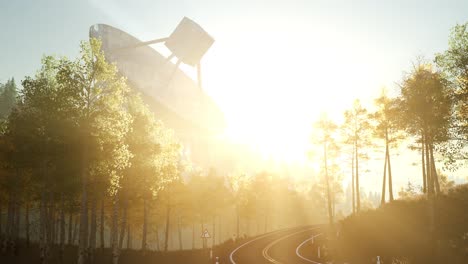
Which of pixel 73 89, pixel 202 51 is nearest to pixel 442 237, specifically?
pixel 73 89

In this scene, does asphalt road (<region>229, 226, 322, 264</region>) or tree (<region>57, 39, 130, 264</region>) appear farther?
asphalt road (<region>229, 226, 322, 264</region>)

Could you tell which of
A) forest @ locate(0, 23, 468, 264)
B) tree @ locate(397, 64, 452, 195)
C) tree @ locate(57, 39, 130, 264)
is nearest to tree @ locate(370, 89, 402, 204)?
forest @ locate(0, 23, 468, 264)

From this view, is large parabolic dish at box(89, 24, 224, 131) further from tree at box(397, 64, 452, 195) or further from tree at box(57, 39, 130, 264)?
tree at box(397, 64, 452, 195)

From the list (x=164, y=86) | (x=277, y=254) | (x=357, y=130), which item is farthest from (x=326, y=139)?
(x=164, y=86)

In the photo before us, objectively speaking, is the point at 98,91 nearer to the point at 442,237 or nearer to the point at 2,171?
the point at 2,171

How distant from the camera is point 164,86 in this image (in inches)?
3782

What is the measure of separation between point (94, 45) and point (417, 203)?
2891 centimetres

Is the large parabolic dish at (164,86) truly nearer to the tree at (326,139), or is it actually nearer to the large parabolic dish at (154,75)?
the large parabolic dish at (154,75)

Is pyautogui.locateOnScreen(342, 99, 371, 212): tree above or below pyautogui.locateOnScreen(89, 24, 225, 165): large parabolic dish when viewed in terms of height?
below

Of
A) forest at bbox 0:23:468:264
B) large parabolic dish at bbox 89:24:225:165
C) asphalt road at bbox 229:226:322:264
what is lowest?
asphalt road at bbox 229:226:322:264

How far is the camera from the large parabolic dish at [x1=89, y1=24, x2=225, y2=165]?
85.8 metres

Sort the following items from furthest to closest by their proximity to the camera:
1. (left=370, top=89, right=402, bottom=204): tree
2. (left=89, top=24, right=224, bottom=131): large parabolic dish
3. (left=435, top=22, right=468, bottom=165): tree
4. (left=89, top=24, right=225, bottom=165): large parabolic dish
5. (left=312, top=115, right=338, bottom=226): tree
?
(left=89, top=24, right=225, bottom=165): large parabolic dish → (left=89, top=24, right=224, bottom=131): large parabolic dish → (left=312, top=115, right=338, bottom=226): tree → (left=370, top=89, right=402, bottom=204): tree → (left=435, top=22, right=468, bottom=165): tree

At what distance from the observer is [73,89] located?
18.8 metres

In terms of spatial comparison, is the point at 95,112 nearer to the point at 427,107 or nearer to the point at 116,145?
the point at 116,145
